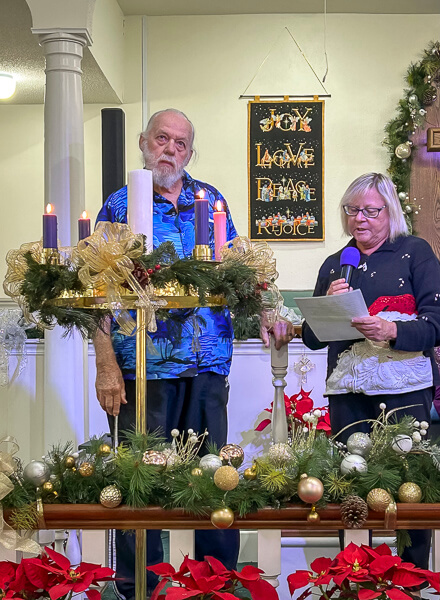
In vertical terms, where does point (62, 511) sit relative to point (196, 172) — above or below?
below

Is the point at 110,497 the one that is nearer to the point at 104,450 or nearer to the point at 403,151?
the point at 104,450

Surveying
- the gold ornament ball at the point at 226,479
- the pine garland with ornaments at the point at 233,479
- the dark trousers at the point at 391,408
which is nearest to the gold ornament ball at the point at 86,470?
the pine garland with ornaments at the point at 233,479

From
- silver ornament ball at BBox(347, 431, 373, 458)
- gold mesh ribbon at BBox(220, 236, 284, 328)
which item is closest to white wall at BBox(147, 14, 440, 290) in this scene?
gold mesh ribbon at BBox(220, 236, 284, 328)

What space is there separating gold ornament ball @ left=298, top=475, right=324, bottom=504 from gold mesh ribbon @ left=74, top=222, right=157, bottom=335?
0.39 metres

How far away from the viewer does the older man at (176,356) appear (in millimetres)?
2195

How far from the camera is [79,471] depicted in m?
1.48

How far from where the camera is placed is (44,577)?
131cm

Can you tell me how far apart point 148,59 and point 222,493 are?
5.65 m

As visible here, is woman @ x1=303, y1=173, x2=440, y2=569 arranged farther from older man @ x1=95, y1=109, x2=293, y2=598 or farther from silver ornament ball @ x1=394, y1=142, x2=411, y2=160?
silver ornament ball @ x1=394, y1=142, x2=411, y2=160

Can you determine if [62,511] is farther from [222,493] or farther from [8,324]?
[8,324]

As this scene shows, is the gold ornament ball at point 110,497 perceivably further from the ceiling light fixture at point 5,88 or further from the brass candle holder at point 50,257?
the ceiling light fixture at point 5,88

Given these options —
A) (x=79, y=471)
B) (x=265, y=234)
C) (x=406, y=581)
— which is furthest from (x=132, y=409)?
(x=265, y=234)

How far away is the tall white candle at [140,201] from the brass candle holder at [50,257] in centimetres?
16

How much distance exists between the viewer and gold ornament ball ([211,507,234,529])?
1371mm
